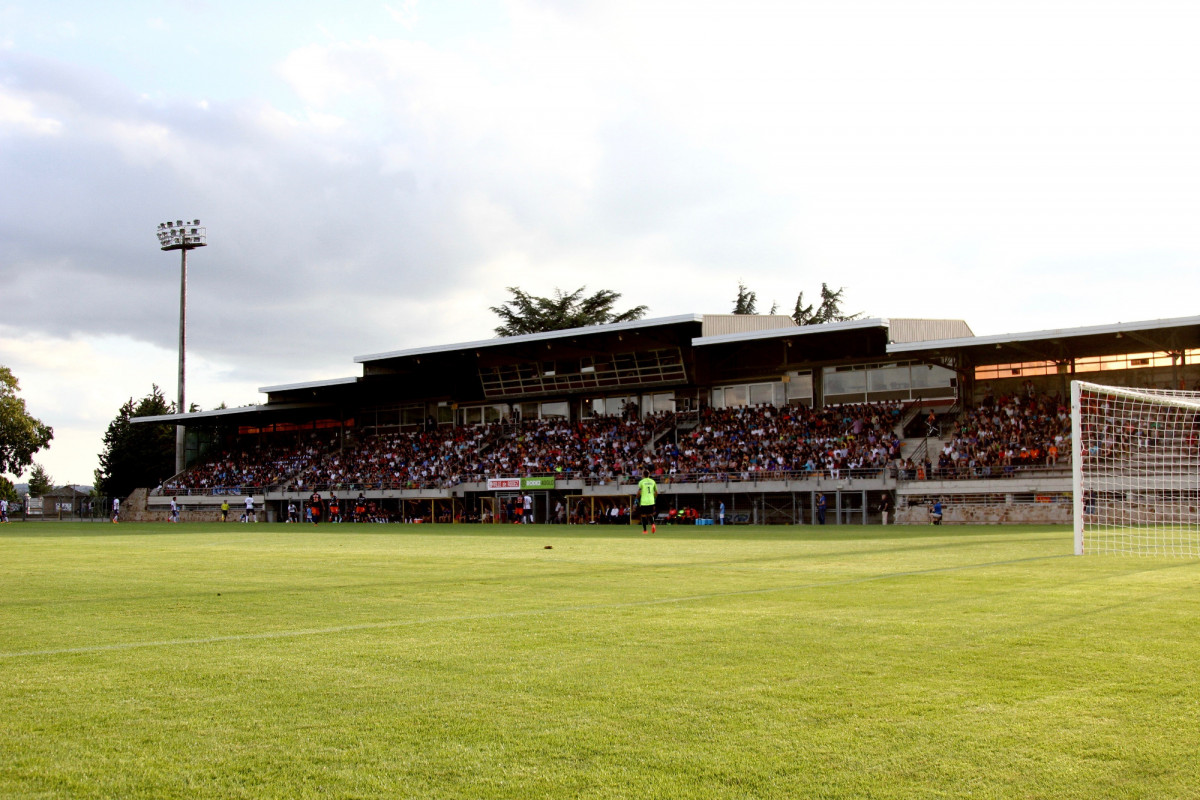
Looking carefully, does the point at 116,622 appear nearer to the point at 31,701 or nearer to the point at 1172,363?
the point at 31,701

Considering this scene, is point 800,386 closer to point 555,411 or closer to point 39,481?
point 555,411

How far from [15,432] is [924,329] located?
63161mm

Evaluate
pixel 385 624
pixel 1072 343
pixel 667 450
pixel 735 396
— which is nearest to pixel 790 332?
pixel 735 396

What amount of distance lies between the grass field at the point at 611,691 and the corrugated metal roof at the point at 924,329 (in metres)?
33.4

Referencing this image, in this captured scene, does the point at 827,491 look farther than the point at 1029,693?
Yes

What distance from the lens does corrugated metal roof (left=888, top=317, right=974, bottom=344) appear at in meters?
44.8

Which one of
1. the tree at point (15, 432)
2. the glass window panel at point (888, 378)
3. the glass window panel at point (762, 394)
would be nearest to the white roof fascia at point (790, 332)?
the glass window panel at point (888, 378)

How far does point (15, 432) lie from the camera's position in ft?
235

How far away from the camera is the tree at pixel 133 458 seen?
267 ft

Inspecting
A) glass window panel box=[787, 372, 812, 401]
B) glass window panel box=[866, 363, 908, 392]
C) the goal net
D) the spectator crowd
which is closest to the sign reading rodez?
the spectator crowd

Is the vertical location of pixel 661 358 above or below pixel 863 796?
above

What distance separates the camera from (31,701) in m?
5.82

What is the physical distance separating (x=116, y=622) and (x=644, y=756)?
6.79m

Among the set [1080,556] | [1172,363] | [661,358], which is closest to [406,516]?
[661,358]
